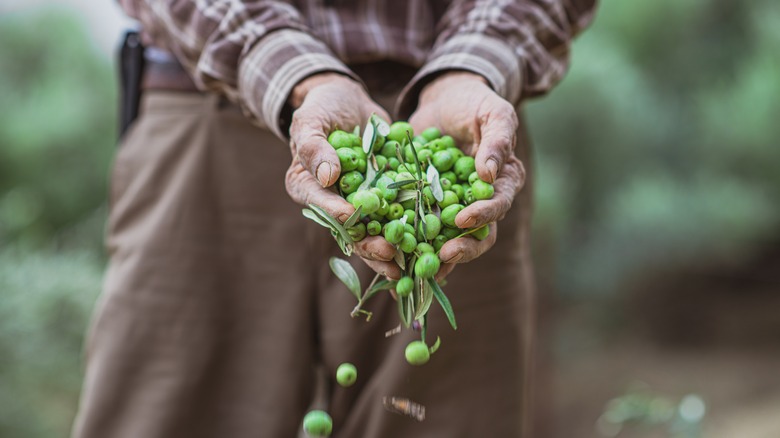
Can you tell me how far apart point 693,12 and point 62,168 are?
2.58m

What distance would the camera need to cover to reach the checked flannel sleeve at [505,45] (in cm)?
109

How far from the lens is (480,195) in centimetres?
91

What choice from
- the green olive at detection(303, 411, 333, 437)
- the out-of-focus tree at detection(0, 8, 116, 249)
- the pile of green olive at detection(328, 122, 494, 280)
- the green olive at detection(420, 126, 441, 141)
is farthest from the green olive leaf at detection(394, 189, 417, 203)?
the out-of-focus tree at detection(0, 8, 116, 249)

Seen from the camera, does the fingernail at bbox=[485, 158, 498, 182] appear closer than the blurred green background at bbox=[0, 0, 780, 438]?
Yes

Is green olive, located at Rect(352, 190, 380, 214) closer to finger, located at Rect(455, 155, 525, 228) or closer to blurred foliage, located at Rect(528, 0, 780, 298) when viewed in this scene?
finger, located at Rect(455, 155, 525, 228)

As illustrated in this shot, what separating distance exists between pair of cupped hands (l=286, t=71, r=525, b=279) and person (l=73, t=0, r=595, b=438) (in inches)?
2.7

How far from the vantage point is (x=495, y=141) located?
92cm

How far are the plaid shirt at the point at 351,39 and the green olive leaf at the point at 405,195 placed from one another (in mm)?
195

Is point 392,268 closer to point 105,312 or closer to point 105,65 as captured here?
point 105,312

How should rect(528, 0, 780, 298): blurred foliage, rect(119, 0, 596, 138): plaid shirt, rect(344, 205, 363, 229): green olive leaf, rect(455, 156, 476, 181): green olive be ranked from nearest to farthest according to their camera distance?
rect(344, 205, 363, 229): green olive leaf, rect(455, 156, 476, 181): green olive, rect(119, 0, 596, 138): plaid shirt, rect(528, 0, 780, 298): blurred foliage

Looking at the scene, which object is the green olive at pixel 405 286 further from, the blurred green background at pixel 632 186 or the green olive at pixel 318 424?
the blurred green background at pixel 632 186

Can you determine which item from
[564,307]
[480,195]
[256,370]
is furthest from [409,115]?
[564,307]

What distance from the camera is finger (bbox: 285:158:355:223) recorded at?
2.87 ft

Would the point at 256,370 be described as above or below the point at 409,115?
below
